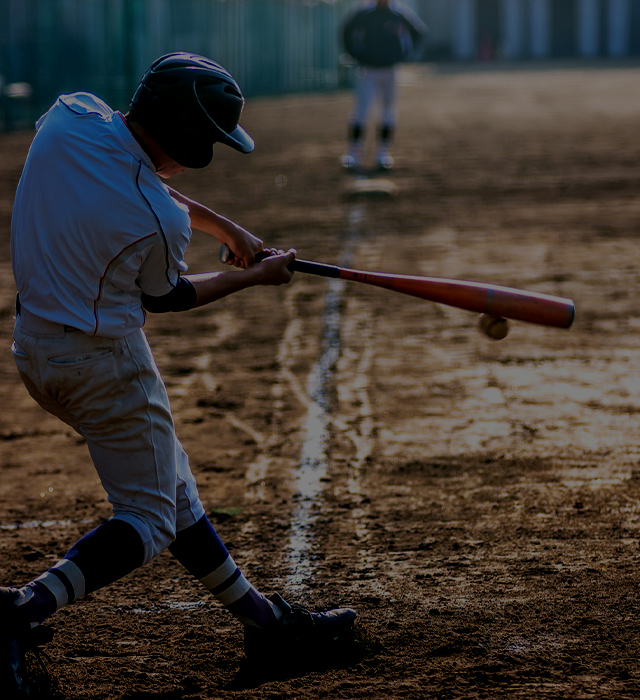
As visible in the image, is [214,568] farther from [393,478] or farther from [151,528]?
[393,478]

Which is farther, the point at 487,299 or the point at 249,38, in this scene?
the point at 249,38

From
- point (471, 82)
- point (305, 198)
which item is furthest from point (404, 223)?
point (471, 82)

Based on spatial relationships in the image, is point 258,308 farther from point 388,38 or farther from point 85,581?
point 388,38

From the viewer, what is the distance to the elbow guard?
2.83m

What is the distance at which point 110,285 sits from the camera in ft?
8.93

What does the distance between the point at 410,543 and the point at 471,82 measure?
31.5m

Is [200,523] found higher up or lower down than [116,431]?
lower down

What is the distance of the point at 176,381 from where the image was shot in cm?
620

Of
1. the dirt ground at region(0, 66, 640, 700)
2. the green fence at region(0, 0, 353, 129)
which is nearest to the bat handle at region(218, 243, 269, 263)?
the dirt ground at region(0, 66, 640, 700)

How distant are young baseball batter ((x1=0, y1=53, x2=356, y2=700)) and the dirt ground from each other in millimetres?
479

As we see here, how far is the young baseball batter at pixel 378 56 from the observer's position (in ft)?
47.5

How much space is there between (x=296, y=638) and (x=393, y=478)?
1586 millimetres

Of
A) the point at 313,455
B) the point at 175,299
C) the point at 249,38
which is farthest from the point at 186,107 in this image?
the point at 249,38

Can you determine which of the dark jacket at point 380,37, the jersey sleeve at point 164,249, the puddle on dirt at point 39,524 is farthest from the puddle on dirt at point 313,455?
the dark jacket at point 380,37
